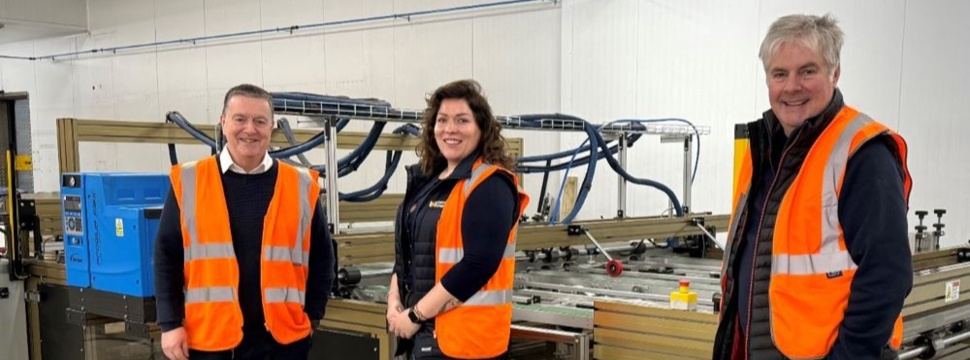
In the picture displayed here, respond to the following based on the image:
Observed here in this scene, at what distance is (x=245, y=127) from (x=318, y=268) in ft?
1.56

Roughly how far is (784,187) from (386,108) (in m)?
1.80

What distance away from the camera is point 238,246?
77.6 inches

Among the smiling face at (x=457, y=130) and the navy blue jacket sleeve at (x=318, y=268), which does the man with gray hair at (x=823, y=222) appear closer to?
the smiling face at (x=457, y=130)

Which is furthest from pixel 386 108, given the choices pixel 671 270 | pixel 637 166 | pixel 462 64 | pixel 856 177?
pixel 462 64

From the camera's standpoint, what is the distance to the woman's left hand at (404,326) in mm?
1925

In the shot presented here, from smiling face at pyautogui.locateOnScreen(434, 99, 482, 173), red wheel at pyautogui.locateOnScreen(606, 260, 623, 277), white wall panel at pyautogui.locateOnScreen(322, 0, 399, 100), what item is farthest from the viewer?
white wall panel at pyautogui.locateOnScreen(322, 0, 399, 100)

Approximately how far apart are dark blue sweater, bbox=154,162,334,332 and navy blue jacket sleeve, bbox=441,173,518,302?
540 mm

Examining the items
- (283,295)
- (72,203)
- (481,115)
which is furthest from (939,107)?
(72,203)

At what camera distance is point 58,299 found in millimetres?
3299

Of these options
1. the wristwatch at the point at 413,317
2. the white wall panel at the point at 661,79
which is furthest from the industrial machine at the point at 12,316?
the white wall panel at the point at 661,79

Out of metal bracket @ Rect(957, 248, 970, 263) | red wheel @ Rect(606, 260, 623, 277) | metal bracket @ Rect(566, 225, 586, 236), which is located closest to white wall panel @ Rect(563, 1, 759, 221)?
metal bracket @ Rect(957, 248, 970, 263)

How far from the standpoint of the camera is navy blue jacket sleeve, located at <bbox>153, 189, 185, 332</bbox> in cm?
194

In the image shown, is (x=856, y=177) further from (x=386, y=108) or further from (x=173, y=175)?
(x=386, y=108)

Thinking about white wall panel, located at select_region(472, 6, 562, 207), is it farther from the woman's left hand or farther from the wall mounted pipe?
the woman's left hand
